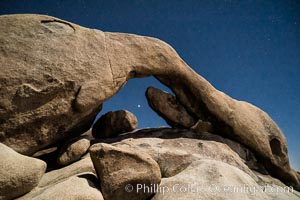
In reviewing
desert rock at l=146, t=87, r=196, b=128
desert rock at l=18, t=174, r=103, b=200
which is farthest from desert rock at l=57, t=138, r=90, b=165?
desert rock at l=146, t=87, r=196, b=128

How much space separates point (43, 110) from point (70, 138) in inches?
86.7

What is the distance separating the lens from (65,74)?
8.52 m

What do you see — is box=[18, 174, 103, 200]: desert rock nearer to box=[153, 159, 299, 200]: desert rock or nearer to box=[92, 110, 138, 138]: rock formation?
box=[153, 159, 299, 200]: desert rock

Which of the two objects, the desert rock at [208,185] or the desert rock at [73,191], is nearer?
the desert rock at [73,191]

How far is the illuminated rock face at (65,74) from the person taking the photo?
7.80 m

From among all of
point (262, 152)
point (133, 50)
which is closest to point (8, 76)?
point (133, 50)

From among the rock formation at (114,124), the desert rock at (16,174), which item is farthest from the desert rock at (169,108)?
the desert rock at (16,174)

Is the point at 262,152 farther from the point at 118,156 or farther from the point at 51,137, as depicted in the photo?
the point at 51,137

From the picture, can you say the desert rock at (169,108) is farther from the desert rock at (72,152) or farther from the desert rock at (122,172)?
the desert rock at (122,172)

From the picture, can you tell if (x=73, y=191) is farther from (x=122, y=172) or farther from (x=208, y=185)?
(x=208, y=185)

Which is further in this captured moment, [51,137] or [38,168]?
[51,137]

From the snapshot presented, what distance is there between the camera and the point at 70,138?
993 cm

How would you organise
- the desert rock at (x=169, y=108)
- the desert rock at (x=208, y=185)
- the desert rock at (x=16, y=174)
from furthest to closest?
the desert rock at (x=169, y=108) < the desert rock at (x=208, y=185) < the desert rock at (x=16, y=174)

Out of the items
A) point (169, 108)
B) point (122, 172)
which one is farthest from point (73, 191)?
point (169, 108)
